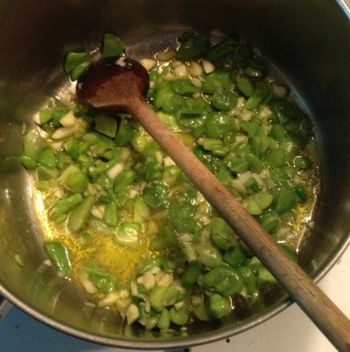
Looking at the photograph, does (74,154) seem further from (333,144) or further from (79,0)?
(333,144)

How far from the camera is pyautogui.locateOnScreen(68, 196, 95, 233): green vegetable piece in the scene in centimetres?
114

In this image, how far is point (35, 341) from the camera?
1055mm

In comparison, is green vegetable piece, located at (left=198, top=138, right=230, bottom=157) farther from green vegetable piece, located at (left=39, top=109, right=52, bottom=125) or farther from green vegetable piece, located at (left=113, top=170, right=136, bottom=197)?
green vegetable piece, located at (left=39, top=109, right=52, bottom=125)

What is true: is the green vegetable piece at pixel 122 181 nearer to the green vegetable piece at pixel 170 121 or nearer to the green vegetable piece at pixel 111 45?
the green vegetable piece at pixel 170 121

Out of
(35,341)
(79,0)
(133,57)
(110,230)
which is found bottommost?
(35,341)

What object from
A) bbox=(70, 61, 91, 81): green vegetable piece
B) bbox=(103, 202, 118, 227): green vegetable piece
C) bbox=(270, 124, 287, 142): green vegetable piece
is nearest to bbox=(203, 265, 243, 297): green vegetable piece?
bbox=(103, 202, 118, 227): green vegetable piece

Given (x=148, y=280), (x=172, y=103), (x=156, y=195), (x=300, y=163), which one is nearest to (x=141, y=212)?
(x=156, y=195)

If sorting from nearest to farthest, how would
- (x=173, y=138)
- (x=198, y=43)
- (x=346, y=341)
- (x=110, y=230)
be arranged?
1. (x=346, y=341)
2. (x=173, y=138)
3. (x=110, y=230)
4. (x=198, y=43)

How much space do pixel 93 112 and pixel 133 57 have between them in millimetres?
193

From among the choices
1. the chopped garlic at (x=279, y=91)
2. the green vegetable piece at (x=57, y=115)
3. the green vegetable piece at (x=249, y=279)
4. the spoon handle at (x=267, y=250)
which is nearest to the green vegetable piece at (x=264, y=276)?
the green vegetable piece at (x=249, y=279)

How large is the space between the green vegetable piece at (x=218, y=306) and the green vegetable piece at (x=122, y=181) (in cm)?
29

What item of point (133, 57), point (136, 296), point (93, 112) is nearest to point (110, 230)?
point (136, 296)

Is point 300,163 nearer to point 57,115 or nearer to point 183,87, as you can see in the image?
point 183,87

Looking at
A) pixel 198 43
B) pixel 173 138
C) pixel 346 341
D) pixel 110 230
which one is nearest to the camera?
pixel 346 341
